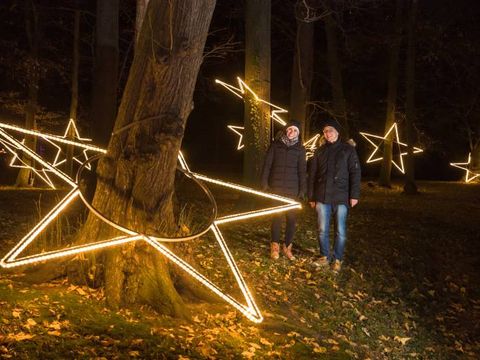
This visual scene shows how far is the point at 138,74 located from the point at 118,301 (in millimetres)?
2411

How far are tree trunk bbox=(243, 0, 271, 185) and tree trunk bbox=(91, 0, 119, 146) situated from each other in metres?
2.84

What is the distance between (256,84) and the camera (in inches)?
464

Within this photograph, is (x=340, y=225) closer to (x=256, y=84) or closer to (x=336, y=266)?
(x=336, y=266)

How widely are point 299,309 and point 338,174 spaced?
2.26 m

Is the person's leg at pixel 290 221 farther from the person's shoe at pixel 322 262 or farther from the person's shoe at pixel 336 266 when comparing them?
the person's shoe at pixel 336 266

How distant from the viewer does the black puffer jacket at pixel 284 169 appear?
29.0ft

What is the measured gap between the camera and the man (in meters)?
8.89

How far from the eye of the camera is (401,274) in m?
10.2

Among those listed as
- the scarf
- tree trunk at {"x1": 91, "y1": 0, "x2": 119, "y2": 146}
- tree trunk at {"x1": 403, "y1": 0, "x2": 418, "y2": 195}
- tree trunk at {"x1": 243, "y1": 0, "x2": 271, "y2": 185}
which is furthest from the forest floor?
tree trunk at {"x1": 403, "y1": 0, "x2": 418, "y2": 195}

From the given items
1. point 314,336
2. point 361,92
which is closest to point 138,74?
point 314,336

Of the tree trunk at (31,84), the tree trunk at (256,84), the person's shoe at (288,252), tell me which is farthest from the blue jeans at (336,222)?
the tree trunk at (31,84)

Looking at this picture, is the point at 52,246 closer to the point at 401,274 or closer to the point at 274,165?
the point at 274,165

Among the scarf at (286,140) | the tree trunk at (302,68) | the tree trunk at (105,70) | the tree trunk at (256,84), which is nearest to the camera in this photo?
the scarf at (286,140)

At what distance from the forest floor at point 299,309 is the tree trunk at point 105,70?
2155mm
